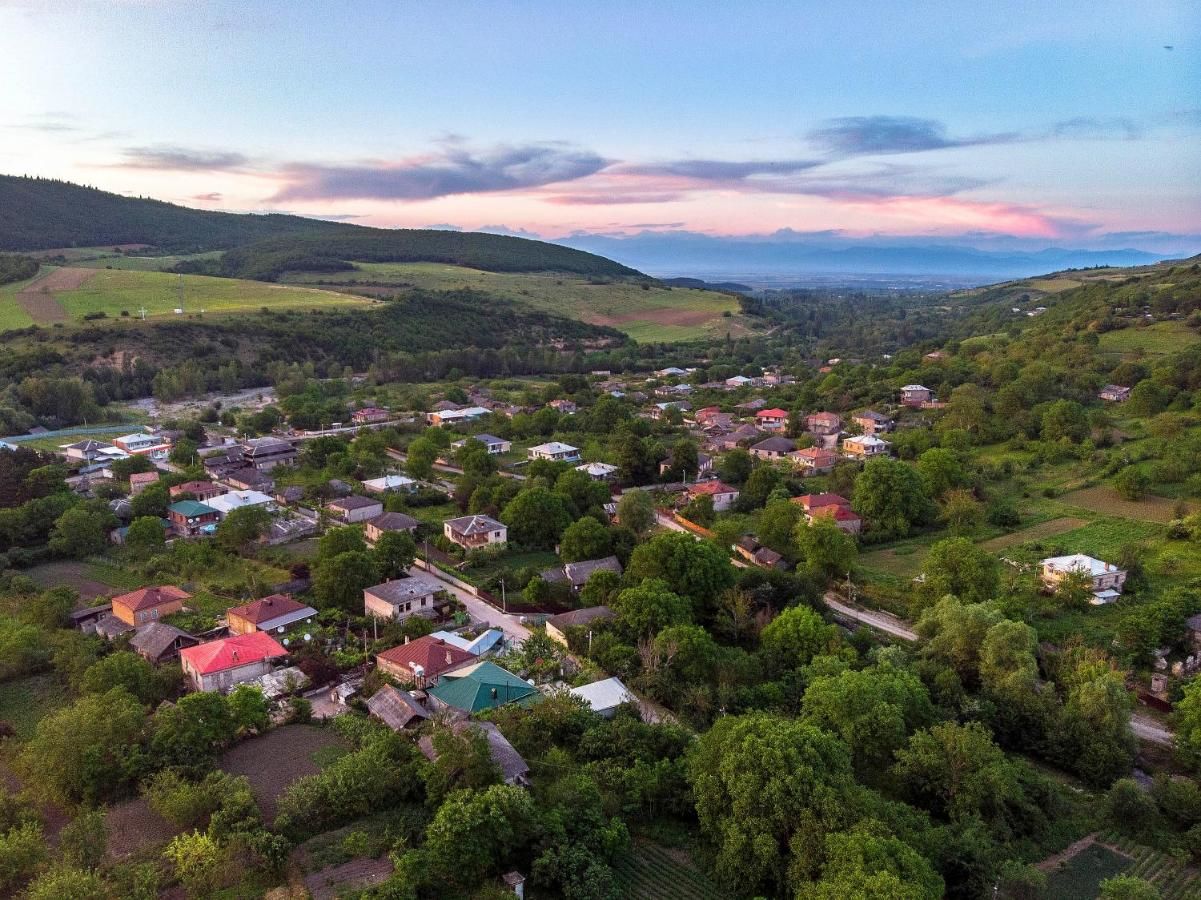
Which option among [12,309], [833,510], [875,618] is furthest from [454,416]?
[12,309]

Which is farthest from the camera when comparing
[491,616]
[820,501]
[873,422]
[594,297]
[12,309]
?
[594,297]

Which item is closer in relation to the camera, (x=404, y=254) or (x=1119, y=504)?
(x=1119, y=504)

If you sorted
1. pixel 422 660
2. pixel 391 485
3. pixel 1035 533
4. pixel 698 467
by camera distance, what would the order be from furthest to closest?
pixel 698 467, pixel 391 485, pixel 1035 533, pixel 422 660

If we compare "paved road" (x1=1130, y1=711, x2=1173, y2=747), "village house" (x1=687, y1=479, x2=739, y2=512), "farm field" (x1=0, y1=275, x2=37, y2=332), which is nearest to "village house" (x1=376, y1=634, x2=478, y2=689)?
"paved road" (x1=1130, y1=711, x2=1173, y2=747)

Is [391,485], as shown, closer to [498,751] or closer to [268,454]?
[268,454]

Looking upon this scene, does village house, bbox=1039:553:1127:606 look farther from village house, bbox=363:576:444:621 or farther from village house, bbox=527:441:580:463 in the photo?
village house, bbox=527:441:580:463

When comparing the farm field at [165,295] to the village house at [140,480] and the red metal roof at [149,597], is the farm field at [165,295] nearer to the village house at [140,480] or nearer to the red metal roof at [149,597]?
the village house at [140,480]
